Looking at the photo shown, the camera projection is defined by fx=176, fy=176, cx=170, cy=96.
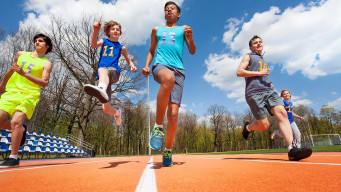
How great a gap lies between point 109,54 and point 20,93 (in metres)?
1.65

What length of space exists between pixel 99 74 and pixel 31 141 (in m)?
8.09

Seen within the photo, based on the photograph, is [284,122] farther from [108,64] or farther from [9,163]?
[9,163]

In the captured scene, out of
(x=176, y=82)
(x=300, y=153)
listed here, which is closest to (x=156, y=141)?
(x=176, y=82)

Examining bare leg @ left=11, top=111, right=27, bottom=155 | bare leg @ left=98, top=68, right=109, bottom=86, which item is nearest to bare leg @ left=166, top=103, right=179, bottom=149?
bare leg @ left=98, top=68, right=109, bottom=86

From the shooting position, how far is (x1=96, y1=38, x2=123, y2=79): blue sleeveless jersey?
11.3 ft

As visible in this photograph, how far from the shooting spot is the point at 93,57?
1544 centimetres

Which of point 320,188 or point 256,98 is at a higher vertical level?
point 256,98

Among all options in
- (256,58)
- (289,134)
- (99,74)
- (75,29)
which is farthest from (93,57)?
(289,134)

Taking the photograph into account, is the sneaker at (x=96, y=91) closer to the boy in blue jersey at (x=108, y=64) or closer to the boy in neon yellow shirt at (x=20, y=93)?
the boy in blue jersey at (x=108, y=64)

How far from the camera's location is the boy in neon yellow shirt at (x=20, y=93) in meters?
2.84

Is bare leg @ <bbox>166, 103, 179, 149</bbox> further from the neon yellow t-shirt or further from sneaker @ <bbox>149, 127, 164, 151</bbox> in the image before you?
the neon yellow t-shirt

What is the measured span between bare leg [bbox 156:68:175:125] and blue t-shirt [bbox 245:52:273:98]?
1.92 m

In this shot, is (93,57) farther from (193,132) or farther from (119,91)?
(193,132)

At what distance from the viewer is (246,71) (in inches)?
137
